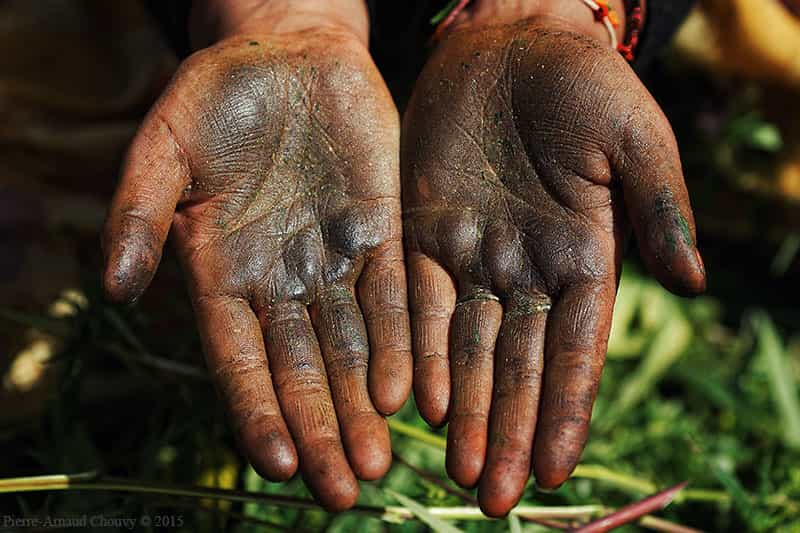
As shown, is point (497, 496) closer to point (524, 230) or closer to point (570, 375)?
point (570, 375)

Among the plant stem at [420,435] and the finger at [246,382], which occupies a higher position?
the finger at [246,382]

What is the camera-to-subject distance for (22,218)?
7.80 feet

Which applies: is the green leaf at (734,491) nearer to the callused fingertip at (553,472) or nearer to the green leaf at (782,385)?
the green leaf at (782,385)

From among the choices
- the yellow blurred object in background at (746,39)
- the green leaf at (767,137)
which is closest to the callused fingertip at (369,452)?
the yellow blurred object in background at (746,39)

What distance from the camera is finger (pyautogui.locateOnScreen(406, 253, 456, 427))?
4.52 feet

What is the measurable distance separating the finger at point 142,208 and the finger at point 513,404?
0.59 meters

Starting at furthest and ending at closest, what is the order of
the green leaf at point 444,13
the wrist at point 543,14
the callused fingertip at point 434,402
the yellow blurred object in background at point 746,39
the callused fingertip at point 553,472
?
the yellow blurred object in background at point 746,39, the green leaf at point 444,13, the wrist at point 543,14, the callused fingertip at point 434,402, the callused fingertip at point 553,472

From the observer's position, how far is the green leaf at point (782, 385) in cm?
210

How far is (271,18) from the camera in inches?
66.7

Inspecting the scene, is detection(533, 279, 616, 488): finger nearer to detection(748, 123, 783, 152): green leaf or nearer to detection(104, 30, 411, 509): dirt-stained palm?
detection(104, 30, 411, 509): dirt-stained palm

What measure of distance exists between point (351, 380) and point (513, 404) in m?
0.27

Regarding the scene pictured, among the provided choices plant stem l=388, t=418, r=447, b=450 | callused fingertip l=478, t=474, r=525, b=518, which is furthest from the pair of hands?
plant stem l=388, t=418, r=447, b=450

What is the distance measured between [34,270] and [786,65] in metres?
2.14

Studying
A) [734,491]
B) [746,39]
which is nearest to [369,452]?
[734,491]
